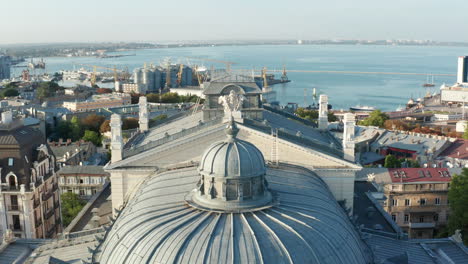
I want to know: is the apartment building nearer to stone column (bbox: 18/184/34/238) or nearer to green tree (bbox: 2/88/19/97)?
stone column (bbox: 18/184/34/238)

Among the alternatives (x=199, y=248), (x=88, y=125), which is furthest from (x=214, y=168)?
(x=88, y=125)

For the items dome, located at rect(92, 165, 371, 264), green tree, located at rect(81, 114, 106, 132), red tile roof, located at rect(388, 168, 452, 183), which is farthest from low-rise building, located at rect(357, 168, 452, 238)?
green tree, located at rect(81, 114, 106, 132)


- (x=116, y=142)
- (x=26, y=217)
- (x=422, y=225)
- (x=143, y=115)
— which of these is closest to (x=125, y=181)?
(x=116, y=142)

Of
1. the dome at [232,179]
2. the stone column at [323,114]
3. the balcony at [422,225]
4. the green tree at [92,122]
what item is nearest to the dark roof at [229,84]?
the stone column at [323,114]

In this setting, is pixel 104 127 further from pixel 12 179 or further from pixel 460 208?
pixel 460 208

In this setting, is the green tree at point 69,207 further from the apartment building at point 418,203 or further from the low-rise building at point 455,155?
the low-rise building at point 455,155

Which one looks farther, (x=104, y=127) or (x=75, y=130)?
(x=104, y=127)
